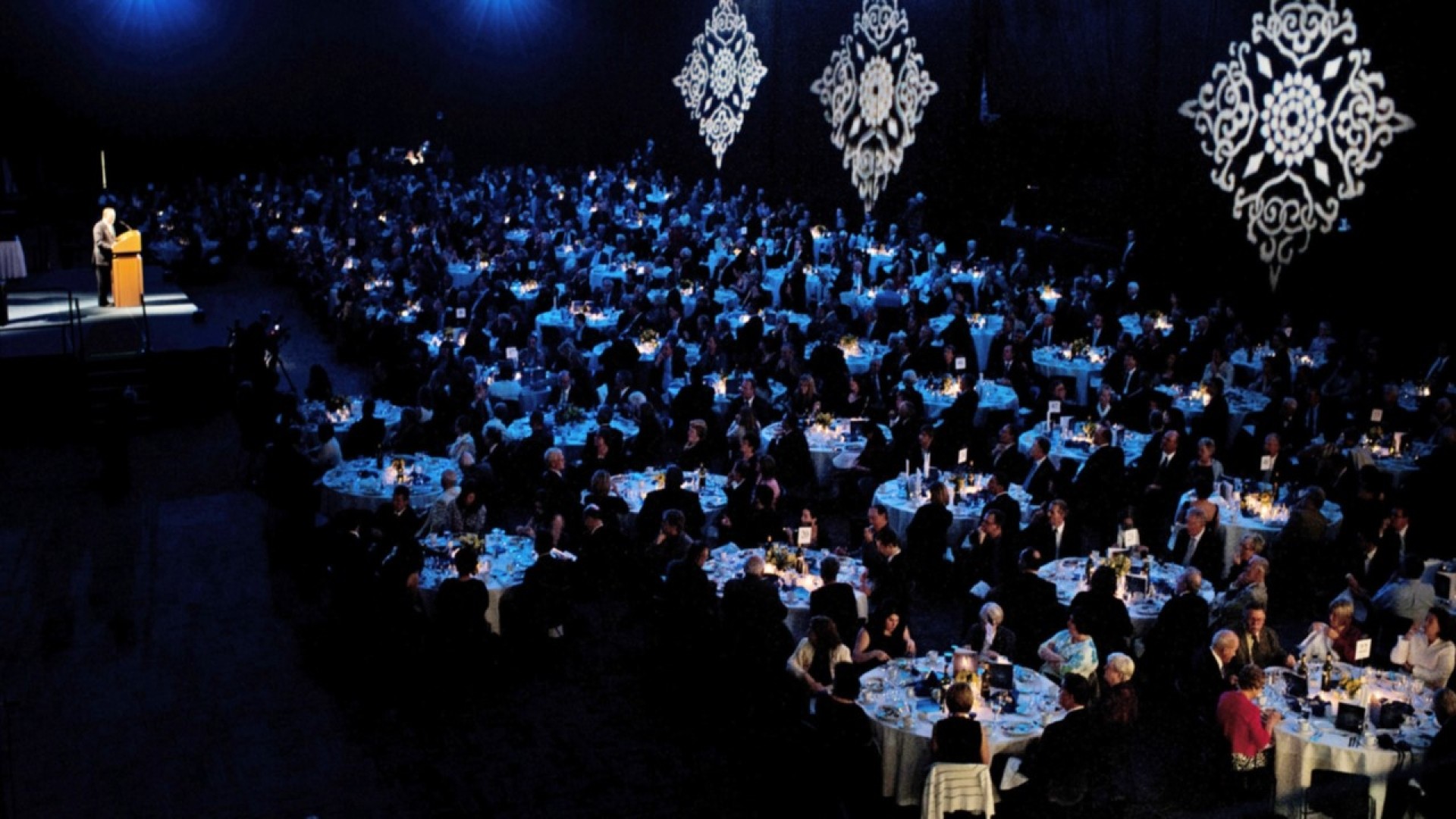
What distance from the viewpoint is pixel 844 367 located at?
14.2 m

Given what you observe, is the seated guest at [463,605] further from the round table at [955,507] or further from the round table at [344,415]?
the round table at [344,415]

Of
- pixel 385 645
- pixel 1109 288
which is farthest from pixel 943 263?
pixel 385 645

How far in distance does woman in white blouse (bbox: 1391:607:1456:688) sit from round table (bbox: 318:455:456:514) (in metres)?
6.69

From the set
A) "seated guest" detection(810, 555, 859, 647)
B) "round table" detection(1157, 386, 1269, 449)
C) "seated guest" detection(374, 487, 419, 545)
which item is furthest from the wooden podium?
"round table" detection(1157, 386, 1269, 449)

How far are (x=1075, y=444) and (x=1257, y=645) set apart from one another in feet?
13.2

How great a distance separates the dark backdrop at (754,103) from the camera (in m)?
16.0

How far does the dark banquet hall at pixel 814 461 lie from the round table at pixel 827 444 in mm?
51

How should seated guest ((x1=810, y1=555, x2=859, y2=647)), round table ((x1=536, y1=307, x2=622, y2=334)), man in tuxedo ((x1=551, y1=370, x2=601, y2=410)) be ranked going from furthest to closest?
1. round table ((x1=536, y1=307, x2=622, y2=334))
2. man in tuxedo ((x1=551, y1=370, x2=601, y2=410))
3. seated guest ((x1=810, y1=555, x2=859, y2=647))

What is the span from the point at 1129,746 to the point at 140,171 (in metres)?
26.3

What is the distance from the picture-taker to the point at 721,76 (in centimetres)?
2839

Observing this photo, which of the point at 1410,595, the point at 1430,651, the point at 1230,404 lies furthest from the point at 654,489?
the point at 1230,404

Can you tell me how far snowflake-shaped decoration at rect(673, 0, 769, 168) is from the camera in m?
27.3

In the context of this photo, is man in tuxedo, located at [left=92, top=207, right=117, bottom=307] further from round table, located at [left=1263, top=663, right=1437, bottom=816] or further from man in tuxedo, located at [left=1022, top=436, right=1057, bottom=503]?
round table, located at [left=1263, top=663, right=1437, bottom=816]

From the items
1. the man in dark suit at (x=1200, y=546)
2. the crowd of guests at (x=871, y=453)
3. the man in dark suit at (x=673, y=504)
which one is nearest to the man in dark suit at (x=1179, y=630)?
the crowd of guests at (x=871, y=453)
